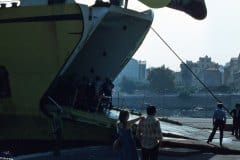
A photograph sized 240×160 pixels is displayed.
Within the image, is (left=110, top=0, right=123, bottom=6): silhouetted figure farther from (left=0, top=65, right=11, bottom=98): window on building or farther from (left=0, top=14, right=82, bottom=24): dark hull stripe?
(left=0, top=65, right=11, bottom=98): window on building

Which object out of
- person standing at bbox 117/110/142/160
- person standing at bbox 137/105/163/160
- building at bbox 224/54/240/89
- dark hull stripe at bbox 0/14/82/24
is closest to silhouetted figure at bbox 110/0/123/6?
dark hull stripe at bbox 0/14/82/24

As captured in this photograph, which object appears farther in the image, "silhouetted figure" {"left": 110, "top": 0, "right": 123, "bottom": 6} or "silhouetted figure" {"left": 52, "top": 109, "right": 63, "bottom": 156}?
"silhouetted figure" {"left": 110, "top": 0, "right": 123, "bottom": 6}

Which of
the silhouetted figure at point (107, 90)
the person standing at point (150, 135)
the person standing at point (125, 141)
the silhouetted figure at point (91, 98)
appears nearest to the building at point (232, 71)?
the silhouetted figure at point (107, 90)

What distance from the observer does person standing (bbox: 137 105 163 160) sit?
12.3 meters

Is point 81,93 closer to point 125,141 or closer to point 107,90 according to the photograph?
point 107,90

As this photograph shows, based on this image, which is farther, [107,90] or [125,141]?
[107,90]

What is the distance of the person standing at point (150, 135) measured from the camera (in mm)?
12297

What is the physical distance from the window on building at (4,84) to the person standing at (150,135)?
28.3 ft

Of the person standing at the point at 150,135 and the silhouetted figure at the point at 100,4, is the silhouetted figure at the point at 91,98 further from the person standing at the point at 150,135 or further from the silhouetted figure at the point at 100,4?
the person standing at the point at 150,135

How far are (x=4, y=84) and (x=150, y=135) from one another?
9010mm

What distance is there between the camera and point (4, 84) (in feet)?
66.3

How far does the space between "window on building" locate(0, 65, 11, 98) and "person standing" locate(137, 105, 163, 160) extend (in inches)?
340

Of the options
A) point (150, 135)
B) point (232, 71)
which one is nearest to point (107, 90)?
point (150, 135)

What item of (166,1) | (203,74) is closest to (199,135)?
(166,1)
